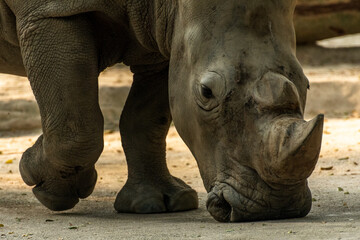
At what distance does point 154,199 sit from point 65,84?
115cm

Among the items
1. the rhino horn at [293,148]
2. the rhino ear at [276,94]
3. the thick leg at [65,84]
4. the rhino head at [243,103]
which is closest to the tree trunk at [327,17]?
the thick leg at [65,84]

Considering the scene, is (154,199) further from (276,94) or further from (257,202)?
(276,94)

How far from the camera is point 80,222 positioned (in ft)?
17.6

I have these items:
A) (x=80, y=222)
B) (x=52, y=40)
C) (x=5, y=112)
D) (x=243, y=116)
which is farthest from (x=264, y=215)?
(x=5, y=112)

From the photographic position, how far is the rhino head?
437 cm

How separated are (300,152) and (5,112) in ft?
22.8

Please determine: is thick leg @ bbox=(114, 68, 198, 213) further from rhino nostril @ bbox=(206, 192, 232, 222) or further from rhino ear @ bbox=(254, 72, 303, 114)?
rhino ear @ bbox=(254, 72, 303, 114)

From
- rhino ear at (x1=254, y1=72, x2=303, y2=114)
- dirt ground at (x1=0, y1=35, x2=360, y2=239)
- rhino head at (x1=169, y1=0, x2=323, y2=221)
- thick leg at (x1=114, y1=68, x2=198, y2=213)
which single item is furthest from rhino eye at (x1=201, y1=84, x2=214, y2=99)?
thick leg at (x1=114, y1=68, x2=198, y2=213)

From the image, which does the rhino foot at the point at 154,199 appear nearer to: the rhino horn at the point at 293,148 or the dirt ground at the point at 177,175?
the dirt ground at the point at 177,175

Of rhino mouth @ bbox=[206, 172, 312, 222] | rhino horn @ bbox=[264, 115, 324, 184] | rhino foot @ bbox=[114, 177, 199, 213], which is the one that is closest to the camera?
rhino horn @ bbox=[264, 115, 324, 184]

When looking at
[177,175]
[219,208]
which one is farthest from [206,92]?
[177,175]

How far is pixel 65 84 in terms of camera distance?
524cm

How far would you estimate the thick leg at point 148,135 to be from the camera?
617 cm

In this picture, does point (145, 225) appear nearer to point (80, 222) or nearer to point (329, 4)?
point (80, 222)
